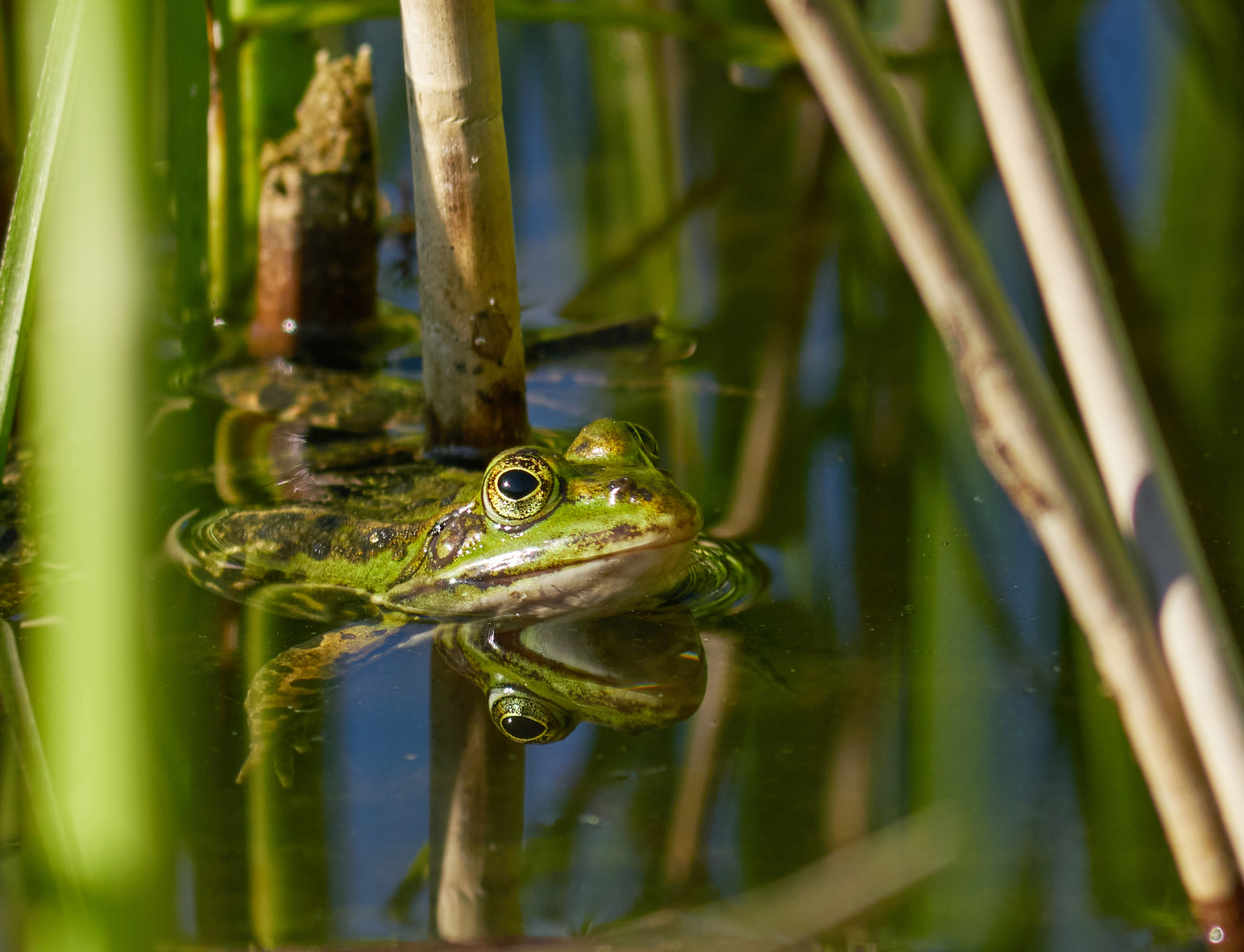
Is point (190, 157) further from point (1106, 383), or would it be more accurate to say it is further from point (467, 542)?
point (1106, 383)

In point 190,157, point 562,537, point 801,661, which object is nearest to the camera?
point 801,661

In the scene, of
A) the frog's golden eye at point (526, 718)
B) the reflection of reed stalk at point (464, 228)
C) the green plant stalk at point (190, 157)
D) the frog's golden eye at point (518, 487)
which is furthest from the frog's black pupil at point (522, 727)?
the green plant stalk at point (190, 157)

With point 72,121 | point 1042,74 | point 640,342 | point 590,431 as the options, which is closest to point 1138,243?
point 1042,74

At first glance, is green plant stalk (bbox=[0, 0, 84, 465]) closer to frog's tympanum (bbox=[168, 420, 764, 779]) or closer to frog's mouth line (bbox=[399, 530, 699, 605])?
frog's tympanum (bbox=[168, 420, 764, 779])

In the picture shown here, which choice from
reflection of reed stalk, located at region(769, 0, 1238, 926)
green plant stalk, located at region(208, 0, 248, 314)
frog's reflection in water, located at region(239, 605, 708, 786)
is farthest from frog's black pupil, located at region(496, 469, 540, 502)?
green plant stalk, located at region(208, 0, 248, 314)

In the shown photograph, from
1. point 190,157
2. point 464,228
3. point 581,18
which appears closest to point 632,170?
point 581,18

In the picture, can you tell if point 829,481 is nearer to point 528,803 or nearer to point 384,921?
point 528,803
